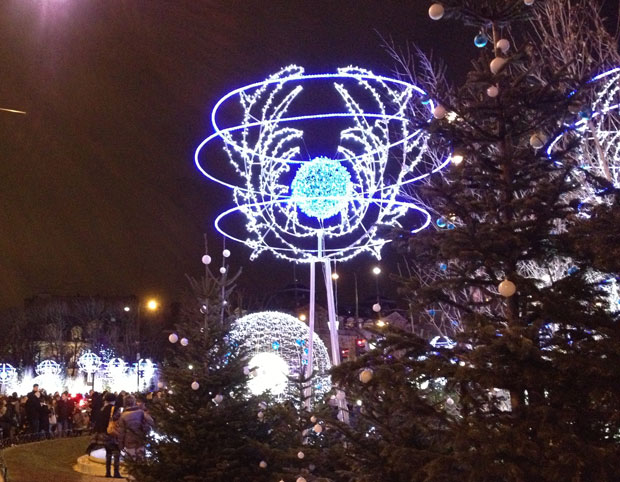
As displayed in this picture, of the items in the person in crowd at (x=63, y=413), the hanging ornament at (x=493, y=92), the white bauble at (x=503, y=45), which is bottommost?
the person in crowd at (x=63, y=413)

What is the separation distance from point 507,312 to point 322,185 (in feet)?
19.1

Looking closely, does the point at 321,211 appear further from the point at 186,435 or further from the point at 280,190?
the point at 186,435

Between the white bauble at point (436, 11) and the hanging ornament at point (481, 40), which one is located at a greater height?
the white bauble at point (436, 11)

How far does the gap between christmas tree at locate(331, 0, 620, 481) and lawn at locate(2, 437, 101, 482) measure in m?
9.92

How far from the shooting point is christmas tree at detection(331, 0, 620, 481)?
3.93 meters

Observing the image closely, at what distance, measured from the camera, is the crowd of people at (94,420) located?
1131cm

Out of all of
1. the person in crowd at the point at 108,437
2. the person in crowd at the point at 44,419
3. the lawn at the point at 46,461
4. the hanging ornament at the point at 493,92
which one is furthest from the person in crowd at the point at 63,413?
the hanging ornament at the point at 493,92

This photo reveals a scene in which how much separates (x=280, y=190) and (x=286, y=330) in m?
2.82

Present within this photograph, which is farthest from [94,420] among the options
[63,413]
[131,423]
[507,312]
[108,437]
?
[507,312]

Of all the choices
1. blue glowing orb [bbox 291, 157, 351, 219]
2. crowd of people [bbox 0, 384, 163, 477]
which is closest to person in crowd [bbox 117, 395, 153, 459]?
crowd of people [bbox 0, 384, 163, 477]

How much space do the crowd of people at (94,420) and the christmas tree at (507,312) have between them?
6141 millimetres

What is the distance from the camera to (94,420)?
1866 cm

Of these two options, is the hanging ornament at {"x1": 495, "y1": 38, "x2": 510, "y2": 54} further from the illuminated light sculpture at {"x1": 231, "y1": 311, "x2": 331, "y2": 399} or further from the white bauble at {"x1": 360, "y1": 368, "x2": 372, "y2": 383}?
the illuminated light sculpture at {"x1": 231, "y1": 311, "x2": 331, "y2": 399}

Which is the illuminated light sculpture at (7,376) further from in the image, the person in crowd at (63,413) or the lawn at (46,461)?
the lawn at (46,461)
